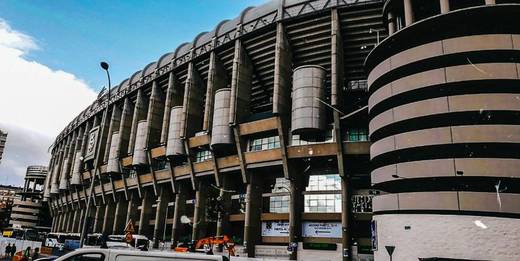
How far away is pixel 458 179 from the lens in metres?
25.9

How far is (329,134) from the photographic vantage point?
4000 centimetres

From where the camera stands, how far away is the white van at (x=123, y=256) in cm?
1121

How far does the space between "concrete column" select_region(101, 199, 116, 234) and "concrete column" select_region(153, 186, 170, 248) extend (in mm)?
17330

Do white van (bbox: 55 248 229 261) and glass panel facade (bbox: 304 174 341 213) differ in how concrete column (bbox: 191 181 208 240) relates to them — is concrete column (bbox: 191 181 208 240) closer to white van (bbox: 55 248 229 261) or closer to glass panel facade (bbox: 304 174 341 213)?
glass panel facade (bbox: 304 174 341 213)

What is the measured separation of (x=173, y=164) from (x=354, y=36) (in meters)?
32.0

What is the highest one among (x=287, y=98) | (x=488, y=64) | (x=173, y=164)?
(x=287, y=98)

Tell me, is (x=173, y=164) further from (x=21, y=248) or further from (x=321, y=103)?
(x=321, y=103)

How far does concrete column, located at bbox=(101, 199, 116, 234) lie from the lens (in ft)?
220

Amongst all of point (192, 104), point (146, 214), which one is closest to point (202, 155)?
point (192, 104)

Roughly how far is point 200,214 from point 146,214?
1510cm

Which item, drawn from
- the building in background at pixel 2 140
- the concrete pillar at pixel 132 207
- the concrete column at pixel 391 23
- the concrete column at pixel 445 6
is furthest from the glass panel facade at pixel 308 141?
the building in background at pixel 2 140

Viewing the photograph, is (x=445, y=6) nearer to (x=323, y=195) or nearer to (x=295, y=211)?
(x=323, y=195)

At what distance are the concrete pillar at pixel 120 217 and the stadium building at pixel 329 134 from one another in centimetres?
19

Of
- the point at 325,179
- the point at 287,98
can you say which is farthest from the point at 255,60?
the point at 325,179
